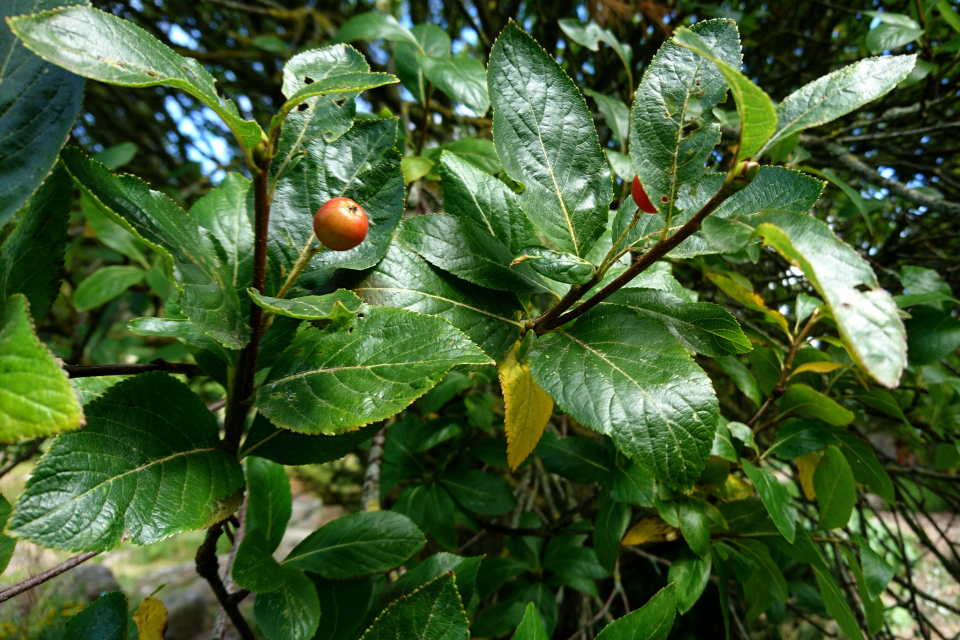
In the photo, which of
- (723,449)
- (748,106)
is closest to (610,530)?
(723,449)

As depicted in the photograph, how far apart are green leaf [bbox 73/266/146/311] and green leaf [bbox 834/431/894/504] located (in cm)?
222

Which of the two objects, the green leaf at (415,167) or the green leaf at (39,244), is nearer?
the green leaf at (39,244)

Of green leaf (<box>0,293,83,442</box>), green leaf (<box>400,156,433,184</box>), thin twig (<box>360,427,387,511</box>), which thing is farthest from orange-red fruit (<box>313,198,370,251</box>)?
thin twig (<box>360,427,387,511</box>)

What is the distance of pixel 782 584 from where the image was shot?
1137mm

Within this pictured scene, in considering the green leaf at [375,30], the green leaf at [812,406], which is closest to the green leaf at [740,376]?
the green leaf at [812,406]

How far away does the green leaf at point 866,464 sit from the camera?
47.8 inches

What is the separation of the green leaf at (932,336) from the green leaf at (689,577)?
0.83 m

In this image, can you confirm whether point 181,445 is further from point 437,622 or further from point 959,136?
point 959,136

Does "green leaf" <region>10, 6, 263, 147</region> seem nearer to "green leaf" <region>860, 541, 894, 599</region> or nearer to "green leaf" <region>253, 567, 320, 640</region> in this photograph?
"green leaf" <region>253, 567, 320, 640</region>

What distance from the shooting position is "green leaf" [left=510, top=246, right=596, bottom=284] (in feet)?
2.12

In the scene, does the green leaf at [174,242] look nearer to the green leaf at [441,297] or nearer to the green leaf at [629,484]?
the green leaf at [441,297]

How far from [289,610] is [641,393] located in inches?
25.1

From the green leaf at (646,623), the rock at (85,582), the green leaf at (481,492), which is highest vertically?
the green leaf at (646,623)

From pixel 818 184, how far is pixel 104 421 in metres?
0.93
